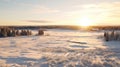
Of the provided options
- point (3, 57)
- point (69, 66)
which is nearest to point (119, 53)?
point (69, 66)

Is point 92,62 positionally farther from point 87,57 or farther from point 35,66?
point 35,66

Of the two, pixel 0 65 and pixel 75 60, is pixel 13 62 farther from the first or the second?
pixel 75 60

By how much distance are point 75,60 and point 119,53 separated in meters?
3.04

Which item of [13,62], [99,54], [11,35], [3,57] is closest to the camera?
[13,62]

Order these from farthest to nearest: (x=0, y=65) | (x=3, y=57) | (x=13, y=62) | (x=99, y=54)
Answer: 1. (x=99, y=54)
2. (x=3, y=57)
3. (x=13, y=62)
4. (x=0, y=65)

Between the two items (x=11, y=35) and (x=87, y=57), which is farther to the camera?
(x=11, y=35)

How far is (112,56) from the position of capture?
10703 millimetres

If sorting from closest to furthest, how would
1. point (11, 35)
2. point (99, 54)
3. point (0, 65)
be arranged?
point (0, 65), point (99, 54), point (11, 35)

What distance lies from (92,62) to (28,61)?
2782 mm

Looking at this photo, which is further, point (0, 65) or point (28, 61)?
point (28, 61)

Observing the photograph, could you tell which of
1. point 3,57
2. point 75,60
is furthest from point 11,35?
point 75,60

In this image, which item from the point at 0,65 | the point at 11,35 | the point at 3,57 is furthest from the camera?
the point at 11,35

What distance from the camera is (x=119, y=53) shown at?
37.6ft

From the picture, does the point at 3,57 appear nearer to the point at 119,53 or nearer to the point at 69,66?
the point at 69,66
